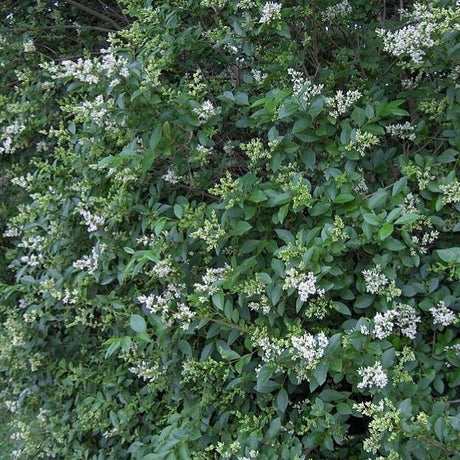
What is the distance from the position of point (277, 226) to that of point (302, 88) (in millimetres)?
506

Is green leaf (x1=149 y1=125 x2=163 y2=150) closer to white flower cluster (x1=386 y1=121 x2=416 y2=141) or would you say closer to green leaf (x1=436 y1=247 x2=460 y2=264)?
white flower cluster (x1=386 y1=121 x2=416 y2=141)

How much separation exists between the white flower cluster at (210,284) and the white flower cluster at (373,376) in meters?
0.54

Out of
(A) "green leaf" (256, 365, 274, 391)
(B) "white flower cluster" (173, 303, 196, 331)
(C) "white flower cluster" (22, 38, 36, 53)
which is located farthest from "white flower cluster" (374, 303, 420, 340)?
(C) "white flower cluster" (22, 38, 36, 53)

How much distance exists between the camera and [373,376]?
1.94m

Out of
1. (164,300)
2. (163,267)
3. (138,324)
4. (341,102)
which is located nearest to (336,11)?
(341,102)

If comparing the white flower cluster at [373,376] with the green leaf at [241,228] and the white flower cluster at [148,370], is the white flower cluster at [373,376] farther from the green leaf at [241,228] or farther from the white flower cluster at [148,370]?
the white flower cluster at [148,370]

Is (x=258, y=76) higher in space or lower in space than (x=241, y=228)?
higher

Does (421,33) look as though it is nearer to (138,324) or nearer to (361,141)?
(361,141)

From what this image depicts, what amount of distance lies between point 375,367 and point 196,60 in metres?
1.55

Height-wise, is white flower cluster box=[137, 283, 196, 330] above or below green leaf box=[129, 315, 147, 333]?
above

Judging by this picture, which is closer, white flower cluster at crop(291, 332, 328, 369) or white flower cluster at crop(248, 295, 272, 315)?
white flower cluster at crop(291, 332, 328, 369)

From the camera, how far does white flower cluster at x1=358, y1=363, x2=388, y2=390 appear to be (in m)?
1.93

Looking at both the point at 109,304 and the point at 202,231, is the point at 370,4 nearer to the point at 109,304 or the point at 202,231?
the point at 202,231

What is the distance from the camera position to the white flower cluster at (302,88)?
217 centimetres
